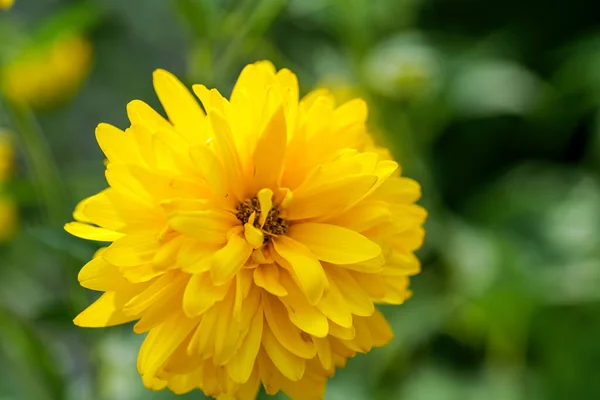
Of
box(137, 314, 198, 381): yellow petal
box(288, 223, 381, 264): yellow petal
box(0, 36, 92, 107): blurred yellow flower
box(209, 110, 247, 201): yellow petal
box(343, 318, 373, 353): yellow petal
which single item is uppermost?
box(0, 36, 92, 107): blurred yellow flower

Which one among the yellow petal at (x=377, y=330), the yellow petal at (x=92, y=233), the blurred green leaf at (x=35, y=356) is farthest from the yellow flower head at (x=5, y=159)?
the yellow petal at (x=377, y=330)

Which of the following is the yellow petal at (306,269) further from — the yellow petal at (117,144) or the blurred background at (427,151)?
the blurred background at (427,151)

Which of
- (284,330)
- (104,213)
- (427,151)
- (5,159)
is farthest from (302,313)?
(427,151)

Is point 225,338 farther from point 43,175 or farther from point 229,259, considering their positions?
point 43,175

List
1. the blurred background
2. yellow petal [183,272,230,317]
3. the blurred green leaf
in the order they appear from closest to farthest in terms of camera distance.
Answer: yellow petal [183,272,230,317] < the blurred green leaf < the blurred background

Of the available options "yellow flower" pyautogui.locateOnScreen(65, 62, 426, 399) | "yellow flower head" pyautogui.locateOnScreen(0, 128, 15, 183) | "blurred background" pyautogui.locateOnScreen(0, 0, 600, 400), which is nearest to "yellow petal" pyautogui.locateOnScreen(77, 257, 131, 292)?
"yellow flower" pyautogui.locateOnScreen(65, 62, 426, 399)

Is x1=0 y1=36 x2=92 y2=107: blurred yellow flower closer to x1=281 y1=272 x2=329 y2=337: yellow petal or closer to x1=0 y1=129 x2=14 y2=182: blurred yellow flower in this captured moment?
x1=0 y1=129 x2=14 y2=182: blurred yellow flower
